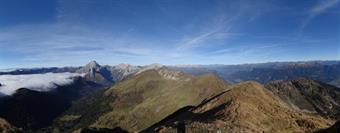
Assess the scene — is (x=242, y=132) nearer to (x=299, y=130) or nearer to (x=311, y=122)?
(x=299, y=130)

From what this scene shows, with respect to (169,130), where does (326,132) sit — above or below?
above

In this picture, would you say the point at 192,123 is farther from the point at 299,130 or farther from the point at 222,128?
the point at 299,130

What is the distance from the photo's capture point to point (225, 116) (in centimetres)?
19988

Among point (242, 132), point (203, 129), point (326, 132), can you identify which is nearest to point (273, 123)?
point (242, 132)

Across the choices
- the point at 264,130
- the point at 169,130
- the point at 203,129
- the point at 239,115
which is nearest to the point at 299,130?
the point at 264,130

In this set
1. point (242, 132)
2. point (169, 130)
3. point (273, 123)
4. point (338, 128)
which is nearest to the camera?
point (338, 128)

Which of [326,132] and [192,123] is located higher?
[326,132]

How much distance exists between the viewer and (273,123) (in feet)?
631

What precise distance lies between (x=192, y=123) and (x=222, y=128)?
1946 centimetres

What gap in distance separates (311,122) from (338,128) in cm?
12471

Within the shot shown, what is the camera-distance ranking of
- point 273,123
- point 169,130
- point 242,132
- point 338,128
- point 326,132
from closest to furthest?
point 338,128
point 326,132
point 242,132
point 169,130
point 273,123

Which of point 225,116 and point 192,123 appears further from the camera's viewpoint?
point 225,116

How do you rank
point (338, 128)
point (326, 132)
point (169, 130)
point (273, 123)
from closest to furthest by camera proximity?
point (338, 128) → point (326, 132) → point (169, 130) → point (273, 123)

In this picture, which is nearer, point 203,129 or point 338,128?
point 338,128
